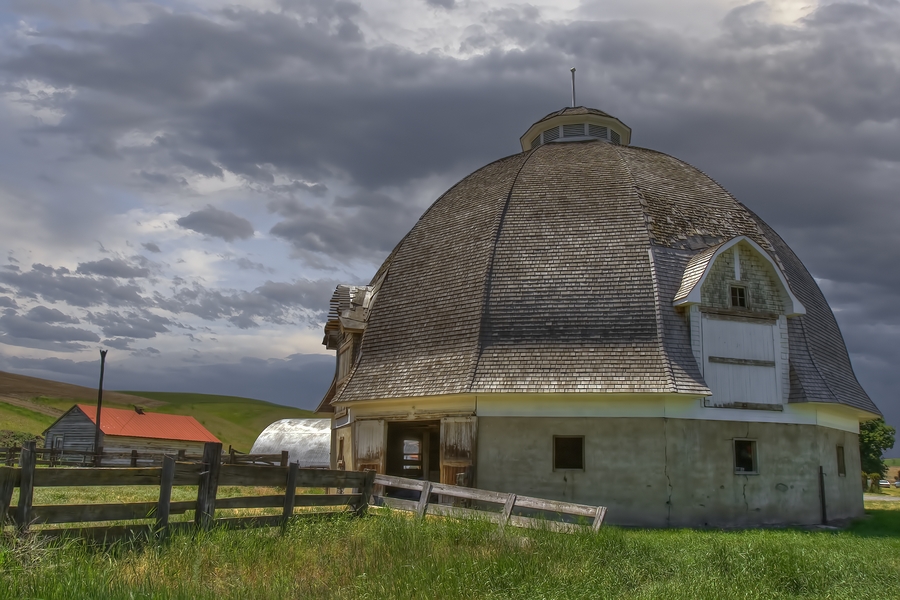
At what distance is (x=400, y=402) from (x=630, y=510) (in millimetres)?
6298

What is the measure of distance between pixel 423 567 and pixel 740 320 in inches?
516

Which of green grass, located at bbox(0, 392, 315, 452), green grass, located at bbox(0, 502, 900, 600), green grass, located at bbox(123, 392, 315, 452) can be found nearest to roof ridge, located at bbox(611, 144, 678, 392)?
green grass, located at bbox(0, 502, 900, 600)

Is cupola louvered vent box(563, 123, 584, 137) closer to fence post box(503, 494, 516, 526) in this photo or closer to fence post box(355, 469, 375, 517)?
fence post box(355, 469, 375, 517)

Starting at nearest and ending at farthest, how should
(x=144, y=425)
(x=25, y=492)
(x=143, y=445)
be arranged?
(x=25, y=492), (x=143, y=445), (x=144, y=425)

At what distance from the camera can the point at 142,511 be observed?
955cm

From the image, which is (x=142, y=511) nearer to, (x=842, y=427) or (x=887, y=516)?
(x=842, y=427)

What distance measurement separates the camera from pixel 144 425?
2140 inches

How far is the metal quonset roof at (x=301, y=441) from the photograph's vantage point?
125 feet

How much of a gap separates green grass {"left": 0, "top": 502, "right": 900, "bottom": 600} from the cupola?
56.7ft

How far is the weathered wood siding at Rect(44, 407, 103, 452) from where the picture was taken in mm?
51531

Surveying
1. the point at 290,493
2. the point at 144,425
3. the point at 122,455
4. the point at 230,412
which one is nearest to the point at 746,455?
the point at 290,493

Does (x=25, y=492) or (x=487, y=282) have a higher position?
(x=487, y=282)

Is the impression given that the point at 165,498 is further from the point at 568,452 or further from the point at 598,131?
the point at 598,131

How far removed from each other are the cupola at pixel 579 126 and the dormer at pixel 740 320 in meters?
8.06
